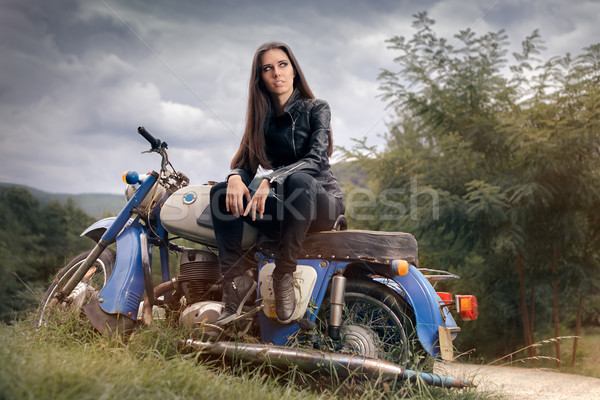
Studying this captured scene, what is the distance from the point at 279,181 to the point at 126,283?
3.37 ft

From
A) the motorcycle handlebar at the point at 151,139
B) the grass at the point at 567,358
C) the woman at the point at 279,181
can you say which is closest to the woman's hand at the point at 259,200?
the woman at the point at 279,181

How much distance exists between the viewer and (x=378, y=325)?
2.49m

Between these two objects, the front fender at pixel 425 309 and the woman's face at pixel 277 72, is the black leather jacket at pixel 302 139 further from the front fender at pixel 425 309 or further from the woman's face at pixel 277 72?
the front fender at pixel 425 309

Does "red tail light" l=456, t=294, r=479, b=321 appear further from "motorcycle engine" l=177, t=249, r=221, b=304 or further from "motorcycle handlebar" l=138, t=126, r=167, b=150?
"motorcycle handlebar" l=138, t=126, r=167, b=150

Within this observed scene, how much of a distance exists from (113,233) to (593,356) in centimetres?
841

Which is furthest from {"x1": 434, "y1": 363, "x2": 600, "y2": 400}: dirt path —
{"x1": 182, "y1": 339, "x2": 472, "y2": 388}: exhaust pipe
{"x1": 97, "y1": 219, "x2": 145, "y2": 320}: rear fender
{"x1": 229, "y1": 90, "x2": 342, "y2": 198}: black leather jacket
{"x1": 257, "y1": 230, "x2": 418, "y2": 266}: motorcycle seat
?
{"x1": 97, "y1": 219, "x2": 145, "y2": 320}: rear fender

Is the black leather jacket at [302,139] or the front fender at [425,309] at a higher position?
the black leather jacket at [302,139]

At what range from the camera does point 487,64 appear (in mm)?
6742

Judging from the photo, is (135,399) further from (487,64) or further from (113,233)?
(487,64)

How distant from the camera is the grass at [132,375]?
1.64 meters

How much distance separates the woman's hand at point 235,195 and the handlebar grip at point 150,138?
66 cm

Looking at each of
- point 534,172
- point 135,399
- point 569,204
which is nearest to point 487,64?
point 534,172

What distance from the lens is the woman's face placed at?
286cm

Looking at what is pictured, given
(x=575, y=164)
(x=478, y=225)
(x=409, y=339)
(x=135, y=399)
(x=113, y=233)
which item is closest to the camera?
(x=135, y=399)
